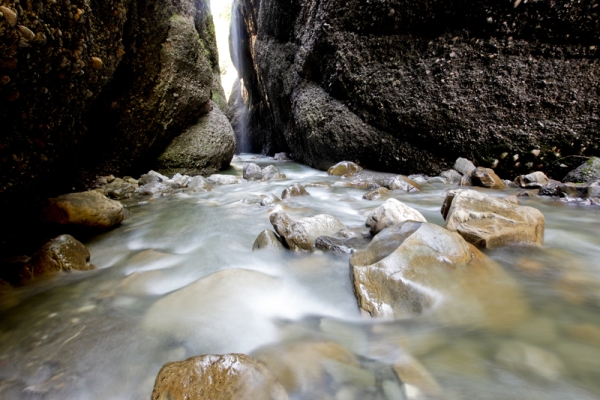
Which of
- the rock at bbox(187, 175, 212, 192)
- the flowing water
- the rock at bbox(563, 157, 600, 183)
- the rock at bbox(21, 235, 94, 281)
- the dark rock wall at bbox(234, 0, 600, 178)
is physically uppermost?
the dark rock wall at bbox(234, 0, 600, 178)

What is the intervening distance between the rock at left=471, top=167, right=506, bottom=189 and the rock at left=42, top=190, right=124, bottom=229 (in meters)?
4.92

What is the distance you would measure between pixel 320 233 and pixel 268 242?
482 mm

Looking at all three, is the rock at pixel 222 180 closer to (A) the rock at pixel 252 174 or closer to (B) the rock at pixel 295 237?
(A) the rock at pixel 252 174

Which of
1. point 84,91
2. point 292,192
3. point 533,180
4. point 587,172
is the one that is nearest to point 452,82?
point 533,180

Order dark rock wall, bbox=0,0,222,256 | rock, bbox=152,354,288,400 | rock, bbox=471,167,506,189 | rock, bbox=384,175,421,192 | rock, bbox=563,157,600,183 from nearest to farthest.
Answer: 1. rock, bbox=152,354,288,400
2. dark rock wall, bbox=0,0,222,256
3. rock, bbox=563,157,600,183
4. rock, bbox=471,167,506,189
5. rock, bbox=384,175,421,192

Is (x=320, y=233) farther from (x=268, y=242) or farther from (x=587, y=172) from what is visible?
(x=587, y=172)

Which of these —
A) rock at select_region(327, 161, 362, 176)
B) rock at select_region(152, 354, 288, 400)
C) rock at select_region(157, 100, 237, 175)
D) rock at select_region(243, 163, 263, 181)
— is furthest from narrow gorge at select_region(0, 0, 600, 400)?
rock at select_region(327, 161, 362, 176)

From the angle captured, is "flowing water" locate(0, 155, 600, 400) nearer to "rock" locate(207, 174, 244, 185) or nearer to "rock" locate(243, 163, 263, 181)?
"rock" locate(207, 174, 244, 185)

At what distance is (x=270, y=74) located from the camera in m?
9.59

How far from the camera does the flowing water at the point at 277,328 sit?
105cm

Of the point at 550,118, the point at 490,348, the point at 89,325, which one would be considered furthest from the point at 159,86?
the point at 550,118

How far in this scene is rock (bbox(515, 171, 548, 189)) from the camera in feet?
14.0

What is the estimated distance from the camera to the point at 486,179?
451cm

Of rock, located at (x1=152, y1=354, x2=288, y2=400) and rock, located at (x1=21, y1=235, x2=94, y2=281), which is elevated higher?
rock, located at (x1=152, y1=354, x2=288, y2=400)
